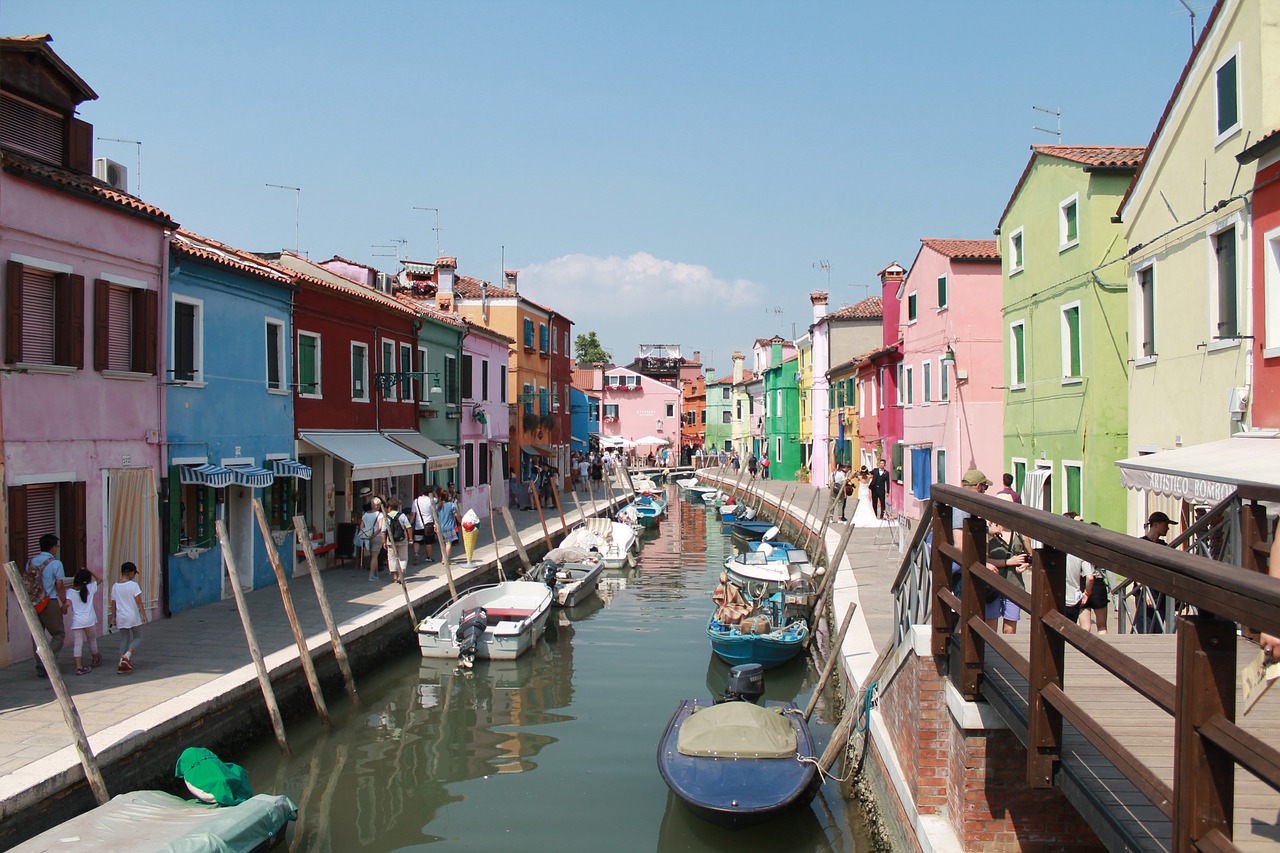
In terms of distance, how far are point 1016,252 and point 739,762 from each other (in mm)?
15305

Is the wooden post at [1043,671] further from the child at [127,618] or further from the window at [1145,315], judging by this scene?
the window at [1145,315]

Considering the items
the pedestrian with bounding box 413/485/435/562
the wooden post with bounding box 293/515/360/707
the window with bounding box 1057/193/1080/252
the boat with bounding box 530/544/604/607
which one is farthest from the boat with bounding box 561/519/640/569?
the window with bounding box 1057/193/1080/252

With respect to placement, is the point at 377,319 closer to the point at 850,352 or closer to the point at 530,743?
the point at 530,743

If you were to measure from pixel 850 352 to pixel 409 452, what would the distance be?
969 inches

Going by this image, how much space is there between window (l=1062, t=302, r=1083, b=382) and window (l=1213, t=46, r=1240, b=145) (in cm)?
571

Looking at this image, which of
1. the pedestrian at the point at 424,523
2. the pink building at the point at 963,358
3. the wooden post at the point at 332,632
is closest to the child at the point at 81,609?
the wooden post at the point at 332,632

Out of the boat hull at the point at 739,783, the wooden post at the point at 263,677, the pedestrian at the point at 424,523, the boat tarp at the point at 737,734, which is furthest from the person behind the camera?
the pedestrian at the point at 424,523

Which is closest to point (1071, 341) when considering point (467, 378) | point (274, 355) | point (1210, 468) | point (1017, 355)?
point (1017, 355)

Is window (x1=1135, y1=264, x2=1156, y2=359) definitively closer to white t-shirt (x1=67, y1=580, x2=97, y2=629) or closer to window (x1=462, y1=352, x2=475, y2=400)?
white t-shirt (x1=67, y1=580, x2=97, y2=629)

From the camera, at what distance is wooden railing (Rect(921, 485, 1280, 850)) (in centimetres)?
282

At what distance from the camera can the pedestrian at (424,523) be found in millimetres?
21828

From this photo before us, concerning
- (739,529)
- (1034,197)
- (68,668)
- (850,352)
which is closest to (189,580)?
(68,668)

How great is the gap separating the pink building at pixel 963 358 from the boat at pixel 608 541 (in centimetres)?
893

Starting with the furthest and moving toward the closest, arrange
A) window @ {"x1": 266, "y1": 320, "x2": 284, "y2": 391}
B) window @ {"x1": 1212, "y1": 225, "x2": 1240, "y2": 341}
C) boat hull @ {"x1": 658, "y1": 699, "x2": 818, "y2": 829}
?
window @ {"x1": 266, "y1": 320, "x2": 284, "y2": 391} < window @ {"x1": 1212, "y1": 225, "x2": 1240, "y2": 341} < boat hull @ {"x1": 658, "y1": 699, "x2": 818, "y2": 829}
